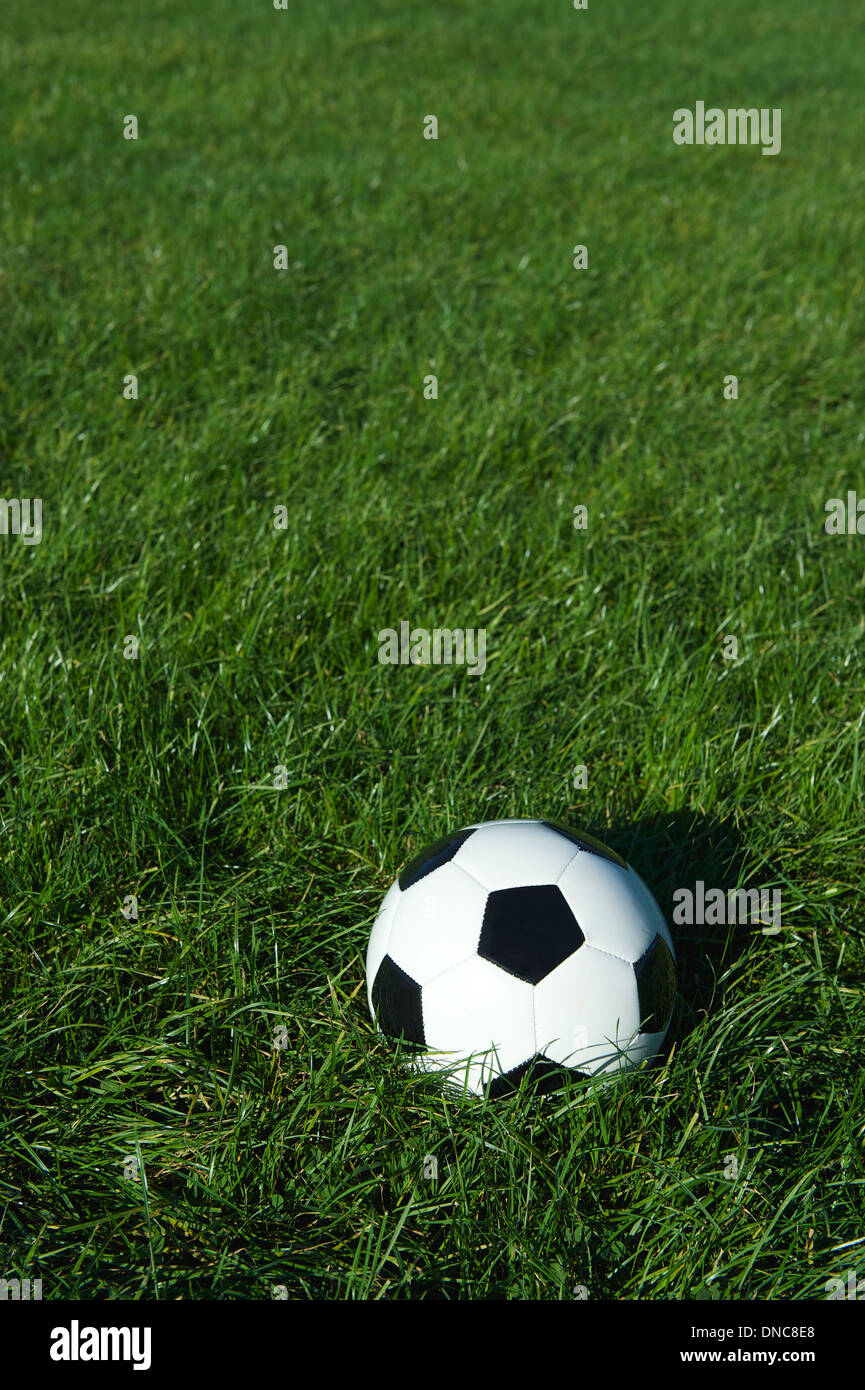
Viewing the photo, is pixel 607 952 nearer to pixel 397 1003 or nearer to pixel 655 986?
Answer: pixel 655 986

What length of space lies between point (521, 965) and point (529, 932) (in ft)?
0.25

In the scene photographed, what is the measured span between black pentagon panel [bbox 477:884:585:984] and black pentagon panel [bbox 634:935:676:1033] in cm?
16

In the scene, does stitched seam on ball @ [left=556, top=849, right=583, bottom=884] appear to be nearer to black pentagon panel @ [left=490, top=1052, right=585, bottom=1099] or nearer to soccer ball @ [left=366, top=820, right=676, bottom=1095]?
soccer ball @ [left=366, top=820, right=676, bottom=1095]

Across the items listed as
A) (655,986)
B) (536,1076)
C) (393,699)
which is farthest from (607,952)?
(393,699)

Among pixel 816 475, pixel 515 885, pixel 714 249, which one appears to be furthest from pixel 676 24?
pixel 515 885

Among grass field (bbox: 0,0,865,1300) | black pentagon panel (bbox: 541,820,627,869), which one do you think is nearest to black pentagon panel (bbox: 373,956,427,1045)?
grass field (bbox: 0,0,865,1300)

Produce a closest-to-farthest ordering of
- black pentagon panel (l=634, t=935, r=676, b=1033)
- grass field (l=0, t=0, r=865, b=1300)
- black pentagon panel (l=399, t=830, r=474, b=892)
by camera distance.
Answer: grass field (l=0, t=0, r=865, b=1300) < black pentagon panel (l=634, t=935, r=676, b=1033) < black pentagon panel (l=399, t=830, r=474, b=892)

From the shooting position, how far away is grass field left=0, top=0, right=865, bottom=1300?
2.11m

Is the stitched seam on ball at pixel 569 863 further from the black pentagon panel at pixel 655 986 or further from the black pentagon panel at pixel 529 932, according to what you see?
the black pentagon panel at pixel 655 986

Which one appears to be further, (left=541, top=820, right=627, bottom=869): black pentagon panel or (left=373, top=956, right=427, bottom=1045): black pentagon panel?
(left=541, top=820, right=627, bottom=869): black pentagon panel

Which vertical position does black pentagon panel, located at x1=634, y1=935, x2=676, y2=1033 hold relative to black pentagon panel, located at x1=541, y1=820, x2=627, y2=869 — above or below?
below

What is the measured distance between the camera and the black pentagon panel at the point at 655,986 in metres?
2.22

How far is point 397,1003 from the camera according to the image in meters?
2.27

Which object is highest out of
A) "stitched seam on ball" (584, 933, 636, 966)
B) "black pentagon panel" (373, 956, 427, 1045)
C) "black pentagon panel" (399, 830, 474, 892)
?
"black pentagon panel" (399, 830, 474, 892)
